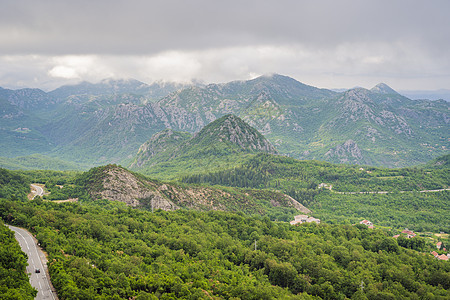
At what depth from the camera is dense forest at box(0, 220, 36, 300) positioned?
42.9 m

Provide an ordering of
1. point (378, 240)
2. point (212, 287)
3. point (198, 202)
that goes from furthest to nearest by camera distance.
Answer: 1. point (198, 202)
2. point (378, 240)
3. point (212, 287)

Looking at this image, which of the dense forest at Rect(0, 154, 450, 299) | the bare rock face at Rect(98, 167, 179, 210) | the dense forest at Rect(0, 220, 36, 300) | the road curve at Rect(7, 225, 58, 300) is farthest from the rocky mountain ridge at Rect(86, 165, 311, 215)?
the dense forest at Rect(0, 220, 36, 300)

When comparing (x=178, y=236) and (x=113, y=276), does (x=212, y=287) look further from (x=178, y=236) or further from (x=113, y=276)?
(x=178, y=236)

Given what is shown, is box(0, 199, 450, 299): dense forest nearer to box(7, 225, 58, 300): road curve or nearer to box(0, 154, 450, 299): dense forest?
box(0, 154, 450, 299): dense forest

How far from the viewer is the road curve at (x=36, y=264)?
164 feet

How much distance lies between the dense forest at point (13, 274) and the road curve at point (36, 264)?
2381mm

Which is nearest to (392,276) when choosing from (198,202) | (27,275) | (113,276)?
(113,276)

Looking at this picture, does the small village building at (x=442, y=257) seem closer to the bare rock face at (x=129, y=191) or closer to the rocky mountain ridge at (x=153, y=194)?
the rocky mountain ridge at (x=153, y=194)

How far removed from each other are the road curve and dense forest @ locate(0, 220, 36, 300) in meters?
2.38

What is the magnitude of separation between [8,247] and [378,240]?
98.1 m

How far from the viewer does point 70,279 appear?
1991 inches

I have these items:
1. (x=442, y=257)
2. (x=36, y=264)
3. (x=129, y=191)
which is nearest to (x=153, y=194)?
(x=129, y=191)

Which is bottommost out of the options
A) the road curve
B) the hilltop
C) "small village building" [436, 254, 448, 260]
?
"small village building" [436, 254, 448, 260]

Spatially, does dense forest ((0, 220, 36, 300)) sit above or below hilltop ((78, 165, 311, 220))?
above
